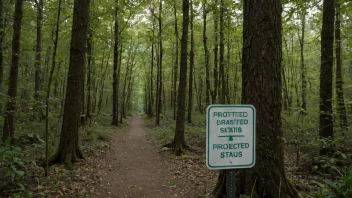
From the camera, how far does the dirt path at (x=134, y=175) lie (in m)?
5.58

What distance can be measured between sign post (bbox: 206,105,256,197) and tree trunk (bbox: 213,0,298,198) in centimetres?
158

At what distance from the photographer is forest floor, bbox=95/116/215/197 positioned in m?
5.53

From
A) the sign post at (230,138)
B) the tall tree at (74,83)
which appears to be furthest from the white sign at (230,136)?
the tall tree at (74,83)

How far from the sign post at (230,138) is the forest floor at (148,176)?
11.4 ft

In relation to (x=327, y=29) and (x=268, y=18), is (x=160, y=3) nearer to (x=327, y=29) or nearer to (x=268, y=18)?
(x=327, y=29)

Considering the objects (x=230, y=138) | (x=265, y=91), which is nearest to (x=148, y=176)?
(x=265, y=91)

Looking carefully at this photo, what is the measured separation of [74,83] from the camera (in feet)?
23.1

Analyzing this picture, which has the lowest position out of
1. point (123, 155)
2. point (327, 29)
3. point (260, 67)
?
point (123, 155)

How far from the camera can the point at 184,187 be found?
578 centimetres

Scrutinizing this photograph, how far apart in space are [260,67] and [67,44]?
1268cm

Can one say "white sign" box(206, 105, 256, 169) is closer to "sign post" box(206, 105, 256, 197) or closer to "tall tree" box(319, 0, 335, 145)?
"sign post" box(206, 105, 256, 197)

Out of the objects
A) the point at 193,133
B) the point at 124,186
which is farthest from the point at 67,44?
the point at 124,186

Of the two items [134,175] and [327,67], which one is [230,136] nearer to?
[134,175]

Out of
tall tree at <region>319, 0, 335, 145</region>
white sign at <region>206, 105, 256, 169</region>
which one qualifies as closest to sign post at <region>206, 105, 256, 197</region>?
Answer: white sign at <region>206, 105, 256, 169</region>
